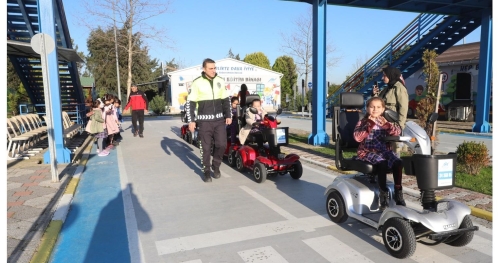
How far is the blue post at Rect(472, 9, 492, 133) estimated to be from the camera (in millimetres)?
13281

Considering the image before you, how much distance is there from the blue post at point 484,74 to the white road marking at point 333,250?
12.6 meters

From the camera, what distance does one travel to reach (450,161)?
3.46 m

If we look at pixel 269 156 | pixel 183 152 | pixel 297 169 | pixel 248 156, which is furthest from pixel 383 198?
pixel 183 152

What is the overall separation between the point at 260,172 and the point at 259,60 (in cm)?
4898

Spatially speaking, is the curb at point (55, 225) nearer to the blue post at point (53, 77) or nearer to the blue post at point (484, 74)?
the blue post at point (53, 77)

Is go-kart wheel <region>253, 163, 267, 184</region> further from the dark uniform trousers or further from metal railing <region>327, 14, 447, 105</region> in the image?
metal railing <region>327, 14, 447, 105</region>

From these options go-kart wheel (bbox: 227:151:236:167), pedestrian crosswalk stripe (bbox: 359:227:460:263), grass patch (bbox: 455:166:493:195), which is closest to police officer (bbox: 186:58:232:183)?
go-kart wheel (bbox: 227:151:236:167)

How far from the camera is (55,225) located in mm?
4523

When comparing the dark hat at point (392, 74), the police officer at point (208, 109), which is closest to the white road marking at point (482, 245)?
the dark hat at point (392, 74)

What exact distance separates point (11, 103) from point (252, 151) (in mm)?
24712

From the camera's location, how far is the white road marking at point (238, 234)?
3.96 meters

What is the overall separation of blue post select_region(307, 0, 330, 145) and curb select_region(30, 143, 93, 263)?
6616 millimetres

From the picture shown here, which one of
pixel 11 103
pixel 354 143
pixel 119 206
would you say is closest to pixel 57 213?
pixel 119 206
